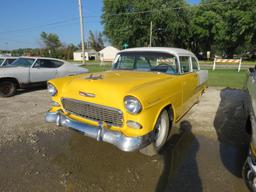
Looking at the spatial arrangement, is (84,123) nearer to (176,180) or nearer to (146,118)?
(146,118)

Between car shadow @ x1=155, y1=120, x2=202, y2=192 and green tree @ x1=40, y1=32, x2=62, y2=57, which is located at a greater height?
green tree @ x1=40, y1=32, x2=62, y2=57

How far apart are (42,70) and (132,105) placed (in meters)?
6.42

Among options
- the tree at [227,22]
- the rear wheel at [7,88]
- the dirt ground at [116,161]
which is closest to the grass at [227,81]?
the dirt ground at [116,161]

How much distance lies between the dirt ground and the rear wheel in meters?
2.80

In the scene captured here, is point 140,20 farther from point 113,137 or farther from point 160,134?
point 113,137

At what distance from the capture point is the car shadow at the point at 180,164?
2.54m

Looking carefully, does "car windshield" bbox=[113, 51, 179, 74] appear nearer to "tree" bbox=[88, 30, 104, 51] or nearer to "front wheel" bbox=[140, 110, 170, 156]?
"front wheel" bbox=[140, 110, 170, 156]

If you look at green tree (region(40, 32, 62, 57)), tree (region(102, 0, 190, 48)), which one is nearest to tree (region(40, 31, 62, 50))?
green tree (region(40, 32, 62, 57))

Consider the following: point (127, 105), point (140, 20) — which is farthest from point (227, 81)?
point (140, 20)

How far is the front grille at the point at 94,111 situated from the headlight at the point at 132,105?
15cm

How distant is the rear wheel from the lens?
7.05m

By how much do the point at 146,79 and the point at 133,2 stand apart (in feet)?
120

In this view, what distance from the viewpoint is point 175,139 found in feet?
12.6

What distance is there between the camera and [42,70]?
7.86m
